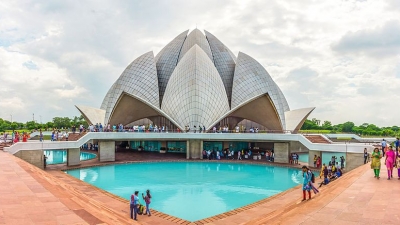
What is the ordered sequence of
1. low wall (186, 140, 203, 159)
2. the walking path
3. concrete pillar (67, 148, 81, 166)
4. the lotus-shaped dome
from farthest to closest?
1. the lotus-shaped dome
2. low wall (186, 140, 203, 159)
3. concrete pillar (67, 148, 81, 166)
4. the walking path

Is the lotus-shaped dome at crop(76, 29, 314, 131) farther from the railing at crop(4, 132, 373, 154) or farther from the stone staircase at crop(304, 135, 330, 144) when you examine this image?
the stone staircase at crop(304, 135, 330, 144)

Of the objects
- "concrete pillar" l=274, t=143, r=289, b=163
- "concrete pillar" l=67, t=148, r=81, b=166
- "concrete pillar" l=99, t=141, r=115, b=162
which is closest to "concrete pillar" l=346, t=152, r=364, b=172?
"concrete pillar" l=274, t=143, r=289, b=163

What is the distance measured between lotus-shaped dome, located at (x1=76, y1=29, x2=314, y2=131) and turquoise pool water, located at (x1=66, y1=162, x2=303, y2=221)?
764 centimetres

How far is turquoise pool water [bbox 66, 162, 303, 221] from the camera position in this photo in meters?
10.4

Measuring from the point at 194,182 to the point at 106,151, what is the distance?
32.9 feet

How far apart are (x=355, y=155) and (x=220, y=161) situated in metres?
9.51

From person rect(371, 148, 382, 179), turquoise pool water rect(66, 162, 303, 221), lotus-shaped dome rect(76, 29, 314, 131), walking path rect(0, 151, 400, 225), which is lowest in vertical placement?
turquoise pool water rect(66, 162, 303, 221)

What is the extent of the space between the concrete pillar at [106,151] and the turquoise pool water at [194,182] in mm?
1730

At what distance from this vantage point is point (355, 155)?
16734 millimetres

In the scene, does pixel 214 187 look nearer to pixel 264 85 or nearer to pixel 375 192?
pixel 375 192

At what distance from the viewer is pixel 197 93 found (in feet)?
89.2

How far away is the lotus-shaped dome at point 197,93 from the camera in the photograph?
27.8 metres

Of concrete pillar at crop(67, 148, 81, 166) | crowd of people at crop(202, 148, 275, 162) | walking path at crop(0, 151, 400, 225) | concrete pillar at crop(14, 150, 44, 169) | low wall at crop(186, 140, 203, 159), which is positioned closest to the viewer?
walking path at crop(0, 151, 400, 225)

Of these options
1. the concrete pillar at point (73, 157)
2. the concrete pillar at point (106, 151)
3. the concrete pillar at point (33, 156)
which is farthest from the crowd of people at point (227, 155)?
the concrete pillar at point (33, 156)
